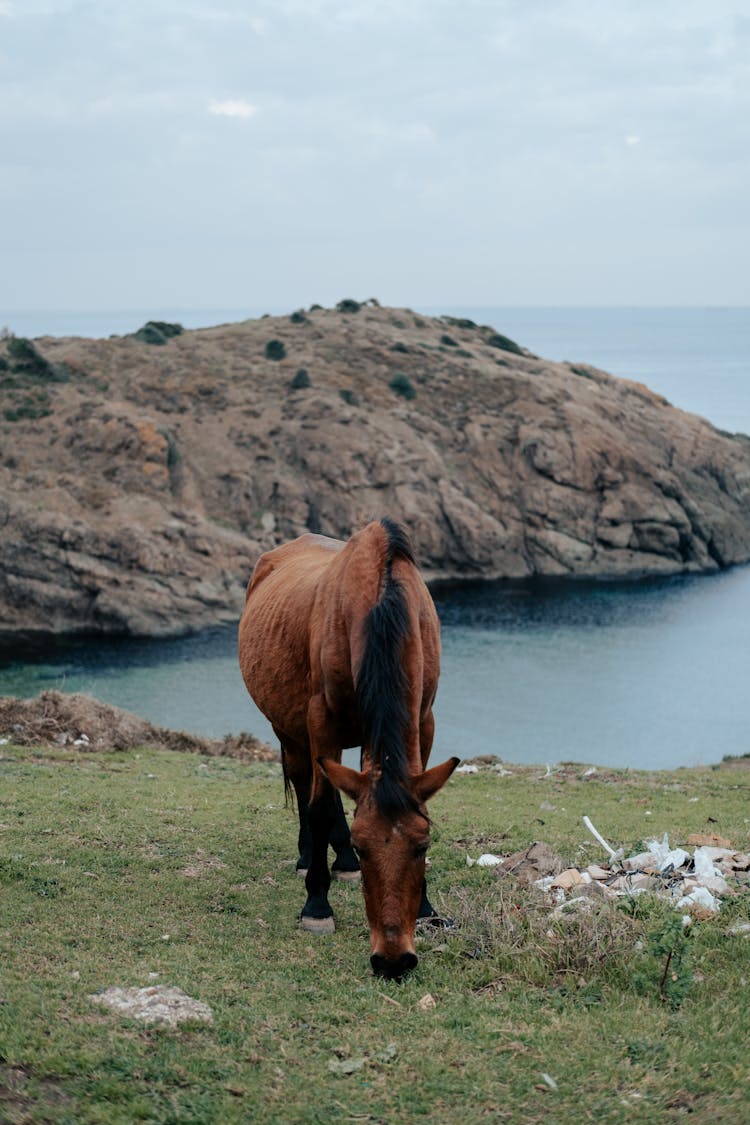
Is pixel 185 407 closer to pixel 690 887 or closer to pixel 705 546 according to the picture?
pixel 705 546

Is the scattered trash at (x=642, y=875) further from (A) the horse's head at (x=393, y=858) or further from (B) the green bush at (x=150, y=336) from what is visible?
(B) the green bush at (x=150, y=336)

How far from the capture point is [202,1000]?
6602 millimetres

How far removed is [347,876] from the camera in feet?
32.1

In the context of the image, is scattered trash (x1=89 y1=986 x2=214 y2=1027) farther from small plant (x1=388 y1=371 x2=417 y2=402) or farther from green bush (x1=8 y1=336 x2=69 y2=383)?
small plant (x1=388 y1=371 x2=417 y2=402)

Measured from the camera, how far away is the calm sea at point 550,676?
115 ft

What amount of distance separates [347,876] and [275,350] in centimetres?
6280

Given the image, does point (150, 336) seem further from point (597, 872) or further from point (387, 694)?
point (387, 694)

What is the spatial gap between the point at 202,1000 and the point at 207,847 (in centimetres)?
410

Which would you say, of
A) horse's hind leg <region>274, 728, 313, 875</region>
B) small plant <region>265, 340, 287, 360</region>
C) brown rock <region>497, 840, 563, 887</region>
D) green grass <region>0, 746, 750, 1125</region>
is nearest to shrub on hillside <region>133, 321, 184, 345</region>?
small plant <region>265, 340, 287, 360</region>

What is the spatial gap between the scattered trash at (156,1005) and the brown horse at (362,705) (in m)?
1.15

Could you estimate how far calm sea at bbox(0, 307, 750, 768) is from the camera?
3506cm

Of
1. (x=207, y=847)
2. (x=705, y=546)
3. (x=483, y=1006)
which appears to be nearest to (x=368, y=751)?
(x=483, y=1006)

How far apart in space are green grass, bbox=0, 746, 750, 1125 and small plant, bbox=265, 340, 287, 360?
199ft

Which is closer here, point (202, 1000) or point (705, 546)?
point (202, 1000)
